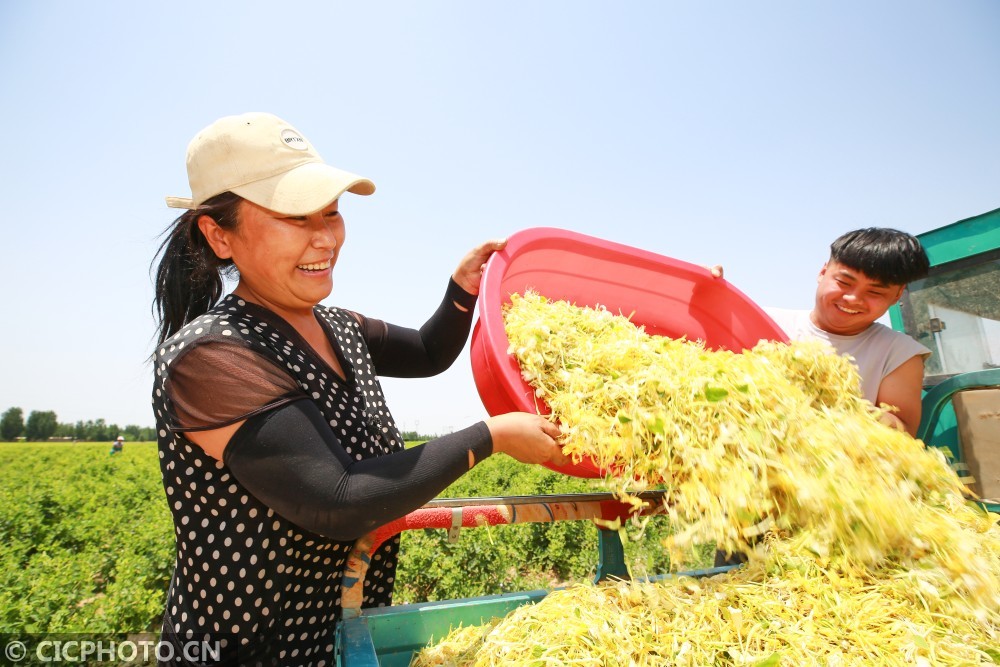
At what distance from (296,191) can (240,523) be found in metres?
0.93

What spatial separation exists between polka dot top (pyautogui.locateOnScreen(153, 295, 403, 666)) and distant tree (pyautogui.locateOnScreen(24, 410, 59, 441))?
320ft

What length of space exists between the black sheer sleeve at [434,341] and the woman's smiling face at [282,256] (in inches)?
31.1

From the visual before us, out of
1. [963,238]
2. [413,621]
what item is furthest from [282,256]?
[963,238]

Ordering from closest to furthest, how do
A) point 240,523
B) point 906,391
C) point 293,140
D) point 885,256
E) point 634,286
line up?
point 240,523
point 293,140
point 906,391
point 885,256
point 634,286

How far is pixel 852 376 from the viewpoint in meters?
2.22

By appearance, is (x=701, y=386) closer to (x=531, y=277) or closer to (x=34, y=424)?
(x=531, y=277)

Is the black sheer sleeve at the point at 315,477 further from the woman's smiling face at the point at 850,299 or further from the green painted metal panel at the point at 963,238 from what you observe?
the green painted metal panel at the point at 963,238

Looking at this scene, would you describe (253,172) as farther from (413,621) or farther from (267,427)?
(413,621)

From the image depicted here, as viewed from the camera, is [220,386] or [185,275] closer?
[220,386]

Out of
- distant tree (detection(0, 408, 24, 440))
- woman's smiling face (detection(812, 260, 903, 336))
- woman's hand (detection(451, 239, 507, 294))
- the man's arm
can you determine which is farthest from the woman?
distant tree (detection(0, 408, 24, 440))

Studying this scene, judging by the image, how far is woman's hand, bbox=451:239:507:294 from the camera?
2.61 metres

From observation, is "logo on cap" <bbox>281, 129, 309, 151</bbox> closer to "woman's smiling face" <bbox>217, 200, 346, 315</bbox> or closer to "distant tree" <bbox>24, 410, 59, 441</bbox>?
"woman's smiling face" <bbox>217, 200, 346, 315</bbox>

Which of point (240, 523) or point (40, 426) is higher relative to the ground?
point (40, 426)

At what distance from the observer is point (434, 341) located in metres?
2.68
